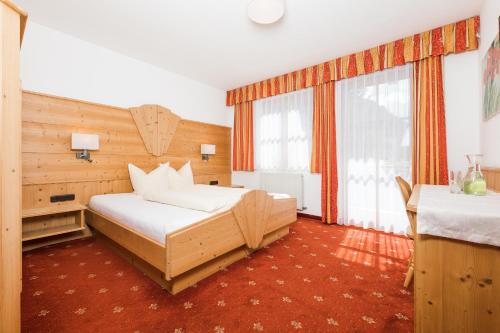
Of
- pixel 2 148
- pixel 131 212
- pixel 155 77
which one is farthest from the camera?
pixel 155 77

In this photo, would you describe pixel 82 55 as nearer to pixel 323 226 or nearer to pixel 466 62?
pixel 323 226

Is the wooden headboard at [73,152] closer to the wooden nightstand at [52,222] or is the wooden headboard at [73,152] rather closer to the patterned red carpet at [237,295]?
the wooden nightstand at [52,222]

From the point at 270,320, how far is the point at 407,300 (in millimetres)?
1088

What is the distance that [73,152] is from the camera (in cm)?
304

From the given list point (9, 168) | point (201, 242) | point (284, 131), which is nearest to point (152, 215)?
point (201, 242)

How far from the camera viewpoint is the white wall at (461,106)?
8.77 feet

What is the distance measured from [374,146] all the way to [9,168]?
3.85 m

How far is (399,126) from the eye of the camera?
3.16 m

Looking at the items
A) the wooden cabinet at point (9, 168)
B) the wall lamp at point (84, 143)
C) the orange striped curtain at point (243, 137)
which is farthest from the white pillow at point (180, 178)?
the wooden cabinet at point (9, 168)

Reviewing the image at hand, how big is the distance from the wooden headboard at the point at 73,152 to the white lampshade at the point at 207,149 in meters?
0.52

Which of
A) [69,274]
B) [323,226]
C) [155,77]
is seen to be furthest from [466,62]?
[69,274]

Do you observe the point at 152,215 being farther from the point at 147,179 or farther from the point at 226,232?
the point at 147,179

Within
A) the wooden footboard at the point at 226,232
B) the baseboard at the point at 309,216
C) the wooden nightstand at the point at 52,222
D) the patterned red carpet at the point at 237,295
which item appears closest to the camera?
the patterned red carpet at the point at 237,295

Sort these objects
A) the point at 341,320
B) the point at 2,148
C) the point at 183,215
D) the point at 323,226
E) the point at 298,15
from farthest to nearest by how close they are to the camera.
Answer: the point at 323,226 < the point at 298,15 < the point at 183,215 < the point at 341,320 < the point at 2,148
